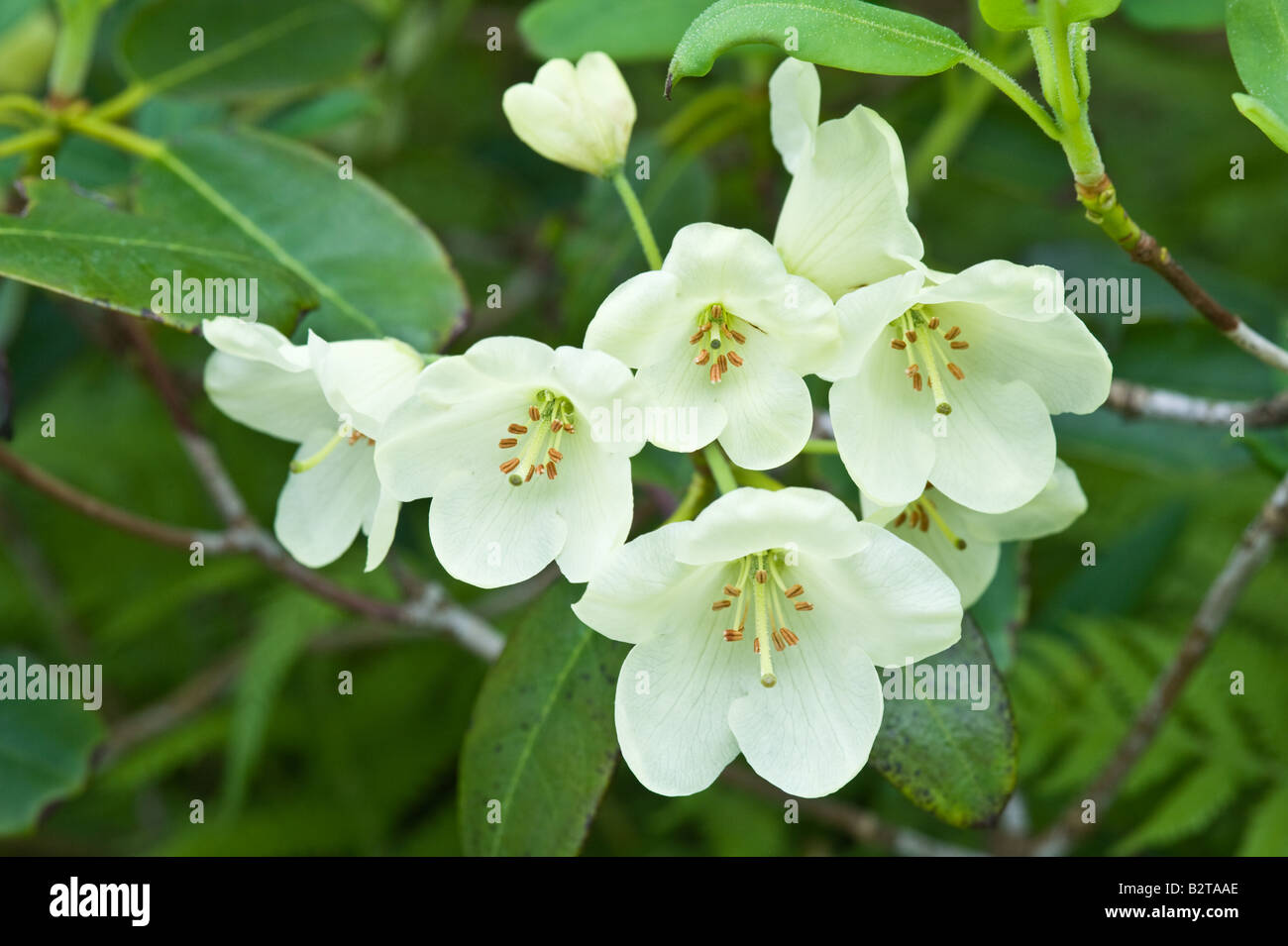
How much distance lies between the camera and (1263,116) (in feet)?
3.71

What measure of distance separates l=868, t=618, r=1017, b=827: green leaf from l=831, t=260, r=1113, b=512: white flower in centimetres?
28

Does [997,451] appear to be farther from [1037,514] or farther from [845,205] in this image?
[845,205]

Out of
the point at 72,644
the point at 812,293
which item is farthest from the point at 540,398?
the point at 72,644

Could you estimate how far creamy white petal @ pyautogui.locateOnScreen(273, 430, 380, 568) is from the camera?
1.47 metres

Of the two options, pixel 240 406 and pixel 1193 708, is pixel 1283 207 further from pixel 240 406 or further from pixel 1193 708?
pixel 240 406

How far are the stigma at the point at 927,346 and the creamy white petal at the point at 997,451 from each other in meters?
0.03

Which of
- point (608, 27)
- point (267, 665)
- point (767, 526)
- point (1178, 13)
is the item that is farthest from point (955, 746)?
point (267, 665)

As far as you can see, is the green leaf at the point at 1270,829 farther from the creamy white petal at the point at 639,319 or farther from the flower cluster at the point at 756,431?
the creamy white petal at the point at 639,319

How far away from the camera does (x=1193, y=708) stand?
232 cm

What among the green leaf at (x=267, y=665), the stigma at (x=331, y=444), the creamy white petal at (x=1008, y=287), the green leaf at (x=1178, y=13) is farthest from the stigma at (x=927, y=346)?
the green leaf at (x=267, y=665)

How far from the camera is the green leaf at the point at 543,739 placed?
1.47 metres

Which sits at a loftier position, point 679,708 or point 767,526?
point 767,526

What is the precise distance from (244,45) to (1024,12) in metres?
1.52

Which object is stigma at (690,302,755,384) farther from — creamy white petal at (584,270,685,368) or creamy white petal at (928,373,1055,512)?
creamy white petal at (928,373,1055,512)
